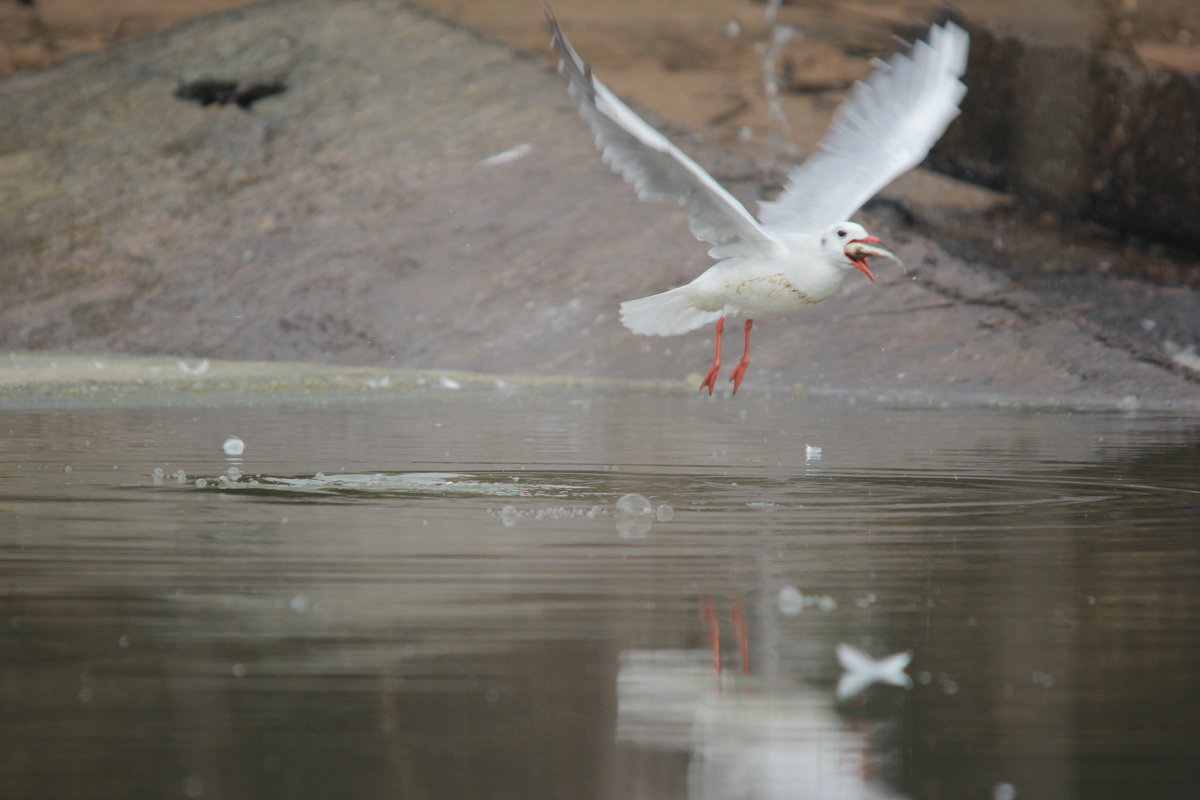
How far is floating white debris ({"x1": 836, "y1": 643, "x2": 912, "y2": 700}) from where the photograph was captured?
9.80ft

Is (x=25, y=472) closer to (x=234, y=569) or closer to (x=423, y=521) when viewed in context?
(x=423, y=521)

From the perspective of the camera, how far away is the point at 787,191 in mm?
8086

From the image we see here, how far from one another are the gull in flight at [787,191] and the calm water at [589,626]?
2.47 ft

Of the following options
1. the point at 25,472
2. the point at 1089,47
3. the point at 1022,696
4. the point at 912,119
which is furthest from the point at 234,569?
the point at 1089,47

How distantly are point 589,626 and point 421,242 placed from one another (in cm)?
1184

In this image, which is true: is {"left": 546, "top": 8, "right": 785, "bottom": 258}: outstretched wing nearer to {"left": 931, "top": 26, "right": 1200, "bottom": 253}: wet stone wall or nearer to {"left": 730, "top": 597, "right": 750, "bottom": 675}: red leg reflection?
{"left": 730, "top": 597, "right": 750, "bottom": 675}: red leg reflection

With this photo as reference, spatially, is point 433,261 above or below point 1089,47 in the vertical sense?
below

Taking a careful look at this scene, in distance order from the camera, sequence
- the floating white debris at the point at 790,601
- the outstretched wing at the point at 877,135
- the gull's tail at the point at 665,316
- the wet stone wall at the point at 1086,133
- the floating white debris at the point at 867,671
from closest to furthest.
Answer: the floating white debris at the point at 867,671, the floating white debris at the point at 790,601, the gull's tail at the point at 665,316, the outstretched wing at the point at 877,135, the wet stone wall at the point at 1086,133

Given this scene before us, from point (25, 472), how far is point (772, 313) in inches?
124

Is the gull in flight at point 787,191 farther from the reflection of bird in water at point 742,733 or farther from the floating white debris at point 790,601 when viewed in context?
the reflection of bird in water at point 742,733

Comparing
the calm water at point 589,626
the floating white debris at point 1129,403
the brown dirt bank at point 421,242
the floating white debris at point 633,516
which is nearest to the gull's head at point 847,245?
the calm water at point 589,626

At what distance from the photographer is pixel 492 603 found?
3.75m

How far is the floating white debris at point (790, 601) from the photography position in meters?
3.70

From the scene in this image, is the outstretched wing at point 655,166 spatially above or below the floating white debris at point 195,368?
above
